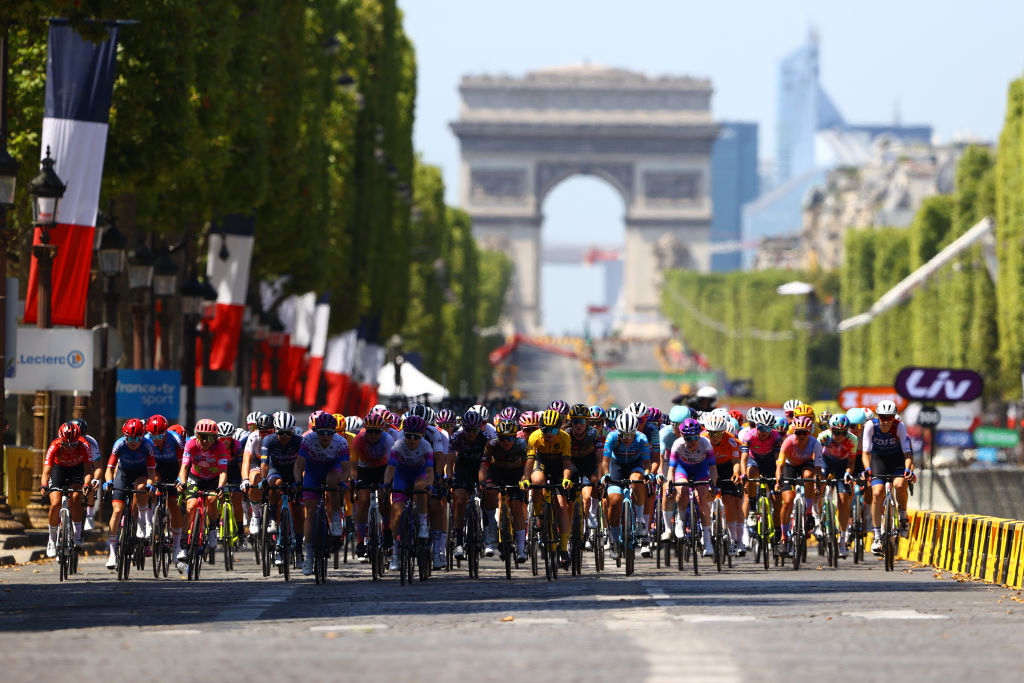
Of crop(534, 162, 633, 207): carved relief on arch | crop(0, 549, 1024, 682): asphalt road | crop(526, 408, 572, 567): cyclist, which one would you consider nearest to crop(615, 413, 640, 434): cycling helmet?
crop(526, 408, 572, 567): cyclist

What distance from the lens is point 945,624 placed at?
57.3ft

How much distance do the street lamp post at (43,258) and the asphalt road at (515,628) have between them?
450cm

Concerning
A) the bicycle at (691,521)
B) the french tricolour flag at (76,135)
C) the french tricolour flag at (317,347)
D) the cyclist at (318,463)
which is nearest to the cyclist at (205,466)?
the cyclist at (318,463)

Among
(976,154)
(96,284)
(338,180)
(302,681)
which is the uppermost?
(976,154)

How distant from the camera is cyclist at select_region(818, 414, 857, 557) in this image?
28.0 meters

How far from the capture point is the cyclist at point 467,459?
81.5 ft

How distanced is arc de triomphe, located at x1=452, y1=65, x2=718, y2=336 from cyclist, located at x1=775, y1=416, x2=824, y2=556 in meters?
167

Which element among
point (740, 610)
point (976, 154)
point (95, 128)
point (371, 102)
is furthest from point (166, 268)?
point (976, 154)

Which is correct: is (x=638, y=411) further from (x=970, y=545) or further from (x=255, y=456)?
(x=255, y=456)

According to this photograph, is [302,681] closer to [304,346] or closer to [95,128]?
[95,128]

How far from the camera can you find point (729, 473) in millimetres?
27047

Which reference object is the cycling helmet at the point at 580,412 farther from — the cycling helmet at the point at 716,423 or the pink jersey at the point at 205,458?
the pink jersey at the point at 205,458

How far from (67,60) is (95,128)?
0.85 metres

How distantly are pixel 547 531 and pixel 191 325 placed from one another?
43.6 feet
